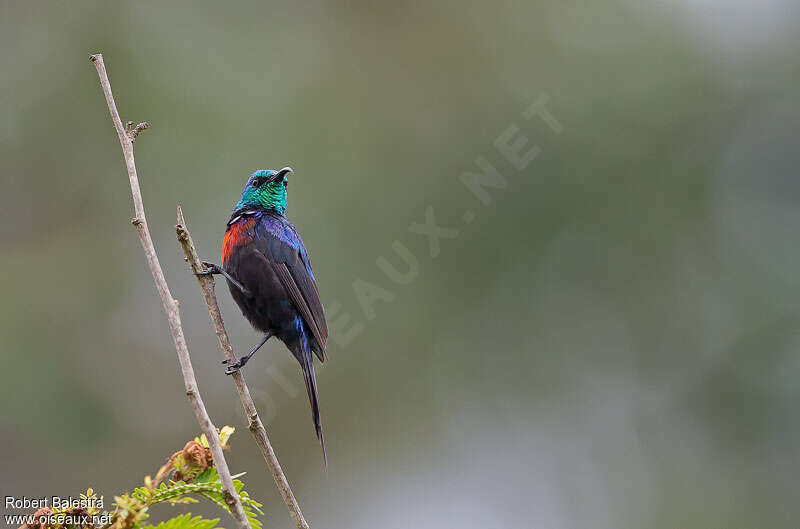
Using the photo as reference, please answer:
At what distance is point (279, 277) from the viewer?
4.64 m

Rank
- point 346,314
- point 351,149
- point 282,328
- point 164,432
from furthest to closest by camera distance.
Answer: point 351,149 → point 164,432 → point 346,314 → point 282,328

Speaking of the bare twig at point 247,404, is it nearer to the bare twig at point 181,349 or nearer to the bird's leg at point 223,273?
the bare twig at point 181,349

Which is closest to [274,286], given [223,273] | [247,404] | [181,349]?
[223,273]

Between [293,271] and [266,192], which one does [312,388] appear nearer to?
[293,271]

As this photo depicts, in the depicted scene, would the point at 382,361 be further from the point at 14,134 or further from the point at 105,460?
the point at 14,134

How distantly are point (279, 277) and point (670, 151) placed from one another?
5.98 metres

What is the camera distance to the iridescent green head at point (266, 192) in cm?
505

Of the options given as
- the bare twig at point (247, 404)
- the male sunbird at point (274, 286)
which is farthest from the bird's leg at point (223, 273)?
the bare twig at point (247, 404)

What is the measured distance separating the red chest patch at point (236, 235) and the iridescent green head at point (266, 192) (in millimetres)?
221

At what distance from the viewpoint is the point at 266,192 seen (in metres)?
5.09

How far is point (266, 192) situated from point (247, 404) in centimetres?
280

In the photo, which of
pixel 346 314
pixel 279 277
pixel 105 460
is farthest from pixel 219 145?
pixel 279 277

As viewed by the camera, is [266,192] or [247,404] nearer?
[247,404]

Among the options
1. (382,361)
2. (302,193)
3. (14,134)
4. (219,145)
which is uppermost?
(14,134)
